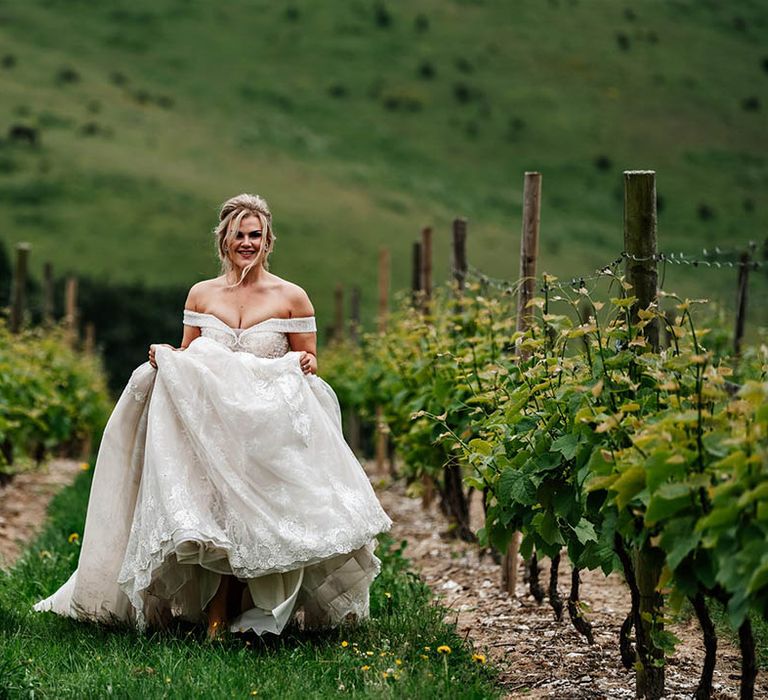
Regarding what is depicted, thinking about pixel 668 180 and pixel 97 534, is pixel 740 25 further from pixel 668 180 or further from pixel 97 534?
pixel 97 534

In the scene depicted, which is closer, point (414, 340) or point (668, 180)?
point (414, 340)

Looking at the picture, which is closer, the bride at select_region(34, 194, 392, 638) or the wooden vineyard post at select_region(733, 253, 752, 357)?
the bride at select_region(34, 194, 392, 638)

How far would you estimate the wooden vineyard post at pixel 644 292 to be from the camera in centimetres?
443

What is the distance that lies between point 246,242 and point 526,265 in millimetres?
1731

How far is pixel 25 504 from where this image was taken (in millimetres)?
10992

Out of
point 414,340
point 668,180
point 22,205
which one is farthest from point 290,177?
point 414,340

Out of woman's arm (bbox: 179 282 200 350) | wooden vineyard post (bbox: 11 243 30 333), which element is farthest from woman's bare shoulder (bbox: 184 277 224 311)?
wooden vineyard post (bbox: 11 243 30 333)

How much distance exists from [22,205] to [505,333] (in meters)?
47.5

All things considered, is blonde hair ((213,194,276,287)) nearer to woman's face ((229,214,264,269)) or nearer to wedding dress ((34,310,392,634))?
woman's face ((229,214,264,269))

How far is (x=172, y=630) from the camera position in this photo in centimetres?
542

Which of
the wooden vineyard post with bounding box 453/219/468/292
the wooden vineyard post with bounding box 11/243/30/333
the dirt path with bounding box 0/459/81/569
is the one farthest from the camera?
the wooden vineyard post with bounding box 11/243/30/333

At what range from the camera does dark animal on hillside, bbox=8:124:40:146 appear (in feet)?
188

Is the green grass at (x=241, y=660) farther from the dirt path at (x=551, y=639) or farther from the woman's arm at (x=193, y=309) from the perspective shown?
the woman's arm at (x=193, y=309)

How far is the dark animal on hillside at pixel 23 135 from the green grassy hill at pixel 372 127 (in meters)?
0.38
